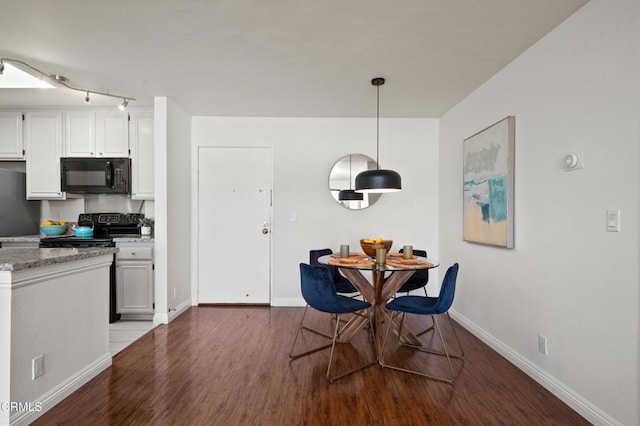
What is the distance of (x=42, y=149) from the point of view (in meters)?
3.79

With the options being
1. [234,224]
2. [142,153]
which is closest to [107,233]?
[142,153]

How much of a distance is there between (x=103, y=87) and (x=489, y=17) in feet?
11.4

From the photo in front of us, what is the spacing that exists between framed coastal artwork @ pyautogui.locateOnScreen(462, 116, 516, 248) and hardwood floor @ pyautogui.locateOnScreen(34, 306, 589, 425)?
104 centimetres

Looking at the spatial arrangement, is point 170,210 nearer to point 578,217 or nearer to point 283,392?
point 283,392

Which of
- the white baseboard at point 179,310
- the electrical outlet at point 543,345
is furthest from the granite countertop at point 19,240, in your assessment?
the electrical outlet at point 543,345

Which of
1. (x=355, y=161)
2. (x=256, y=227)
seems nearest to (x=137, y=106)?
(x=256, y=227)

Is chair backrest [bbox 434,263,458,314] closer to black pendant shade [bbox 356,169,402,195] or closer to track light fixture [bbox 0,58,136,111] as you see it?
black pendant shade [bbox 356,169,402,195]

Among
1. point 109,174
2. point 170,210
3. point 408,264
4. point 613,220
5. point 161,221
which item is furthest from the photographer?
point 109,174

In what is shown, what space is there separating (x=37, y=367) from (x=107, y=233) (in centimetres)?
231

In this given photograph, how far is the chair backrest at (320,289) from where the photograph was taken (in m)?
2.39

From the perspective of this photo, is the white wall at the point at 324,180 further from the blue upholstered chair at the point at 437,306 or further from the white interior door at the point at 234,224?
the blue upholstered chair at the point at 437,306

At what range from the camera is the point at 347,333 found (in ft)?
9.68

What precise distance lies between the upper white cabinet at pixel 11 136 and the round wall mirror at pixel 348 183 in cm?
372

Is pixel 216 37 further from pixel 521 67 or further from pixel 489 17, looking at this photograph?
pixel 521 67
